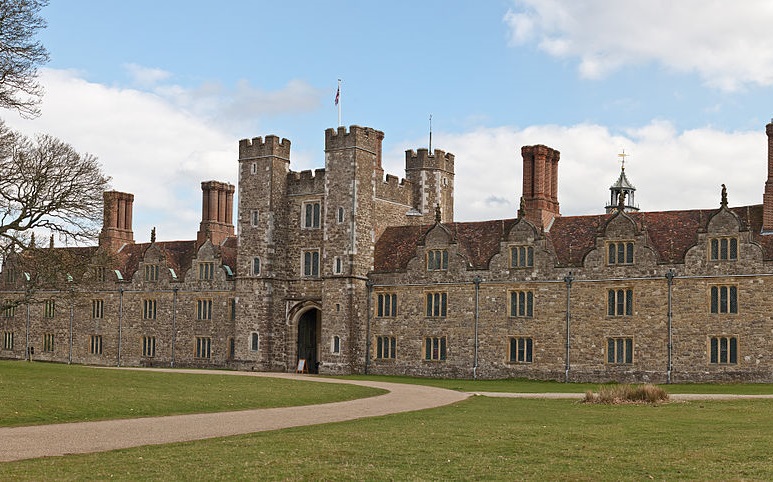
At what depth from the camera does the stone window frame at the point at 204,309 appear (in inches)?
2226

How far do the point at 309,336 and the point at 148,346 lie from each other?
1068 cm

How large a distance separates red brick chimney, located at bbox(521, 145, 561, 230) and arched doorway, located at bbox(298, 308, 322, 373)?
13565 mm

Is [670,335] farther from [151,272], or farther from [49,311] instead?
[49,311]

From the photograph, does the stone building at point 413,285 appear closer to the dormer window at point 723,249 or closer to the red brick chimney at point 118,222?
the dormer window at point 723,249

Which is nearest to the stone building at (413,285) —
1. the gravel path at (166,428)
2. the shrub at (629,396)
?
the shrub at (629,396)

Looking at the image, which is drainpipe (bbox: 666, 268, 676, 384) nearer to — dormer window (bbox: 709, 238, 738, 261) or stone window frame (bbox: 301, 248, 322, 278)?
dormer window (bbox: 709, 238, 738, 261)

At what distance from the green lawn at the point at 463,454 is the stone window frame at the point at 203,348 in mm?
33999

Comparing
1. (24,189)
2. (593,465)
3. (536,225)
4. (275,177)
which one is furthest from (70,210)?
(593,465)

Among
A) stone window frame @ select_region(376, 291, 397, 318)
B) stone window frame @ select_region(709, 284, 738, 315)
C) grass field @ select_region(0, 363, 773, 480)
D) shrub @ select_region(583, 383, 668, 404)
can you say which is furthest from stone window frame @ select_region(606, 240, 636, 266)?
grass field @ select_region(0, 363, 773, 480)

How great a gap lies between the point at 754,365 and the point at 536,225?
1188 cm

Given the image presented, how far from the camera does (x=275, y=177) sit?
53.6m

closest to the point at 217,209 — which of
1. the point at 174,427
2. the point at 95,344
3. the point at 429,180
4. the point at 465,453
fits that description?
the point at 95,344

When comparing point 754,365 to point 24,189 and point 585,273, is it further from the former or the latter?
point 24,189

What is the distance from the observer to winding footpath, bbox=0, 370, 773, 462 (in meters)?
Result: 18.2
